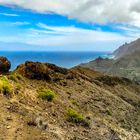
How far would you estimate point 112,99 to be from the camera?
144 ft

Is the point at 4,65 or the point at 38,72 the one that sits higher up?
the point at 4,65

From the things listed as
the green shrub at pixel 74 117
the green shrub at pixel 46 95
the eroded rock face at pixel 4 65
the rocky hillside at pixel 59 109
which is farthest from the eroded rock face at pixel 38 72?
the green shrub at pixel 74 117

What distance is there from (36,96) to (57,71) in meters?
14.9

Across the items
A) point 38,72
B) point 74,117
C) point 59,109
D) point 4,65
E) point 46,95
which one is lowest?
point 74,117

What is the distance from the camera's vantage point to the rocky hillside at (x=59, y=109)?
2284 centimetres

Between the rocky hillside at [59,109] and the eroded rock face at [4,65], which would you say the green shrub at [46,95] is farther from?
the eroded rock face at [4,65]

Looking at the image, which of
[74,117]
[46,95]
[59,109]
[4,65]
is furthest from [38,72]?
[74,117]

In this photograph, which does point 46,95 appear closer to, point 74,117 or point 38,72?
point 74,117

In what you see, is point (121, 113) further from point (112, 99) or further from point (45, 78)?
point (45, 78)

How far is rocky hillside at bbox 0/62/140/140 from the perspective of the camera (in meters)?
22.8

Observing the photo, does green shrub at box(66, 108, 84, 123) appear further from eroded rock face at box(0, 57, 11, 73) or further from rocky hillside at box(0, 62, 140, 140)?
eroded rock face at box(0, 57, 11, 73)

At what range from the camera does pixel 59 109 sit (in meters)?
29.9

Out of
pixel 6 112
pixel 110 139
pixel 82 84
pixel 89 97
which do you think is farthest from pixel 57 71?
pixel 6 112

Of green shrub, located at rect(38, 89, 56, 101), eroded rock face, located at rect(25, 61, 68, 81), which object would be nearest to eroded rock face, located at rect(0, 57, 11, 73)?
eroded rock face, located at rect(25, 61, 68, 81)
